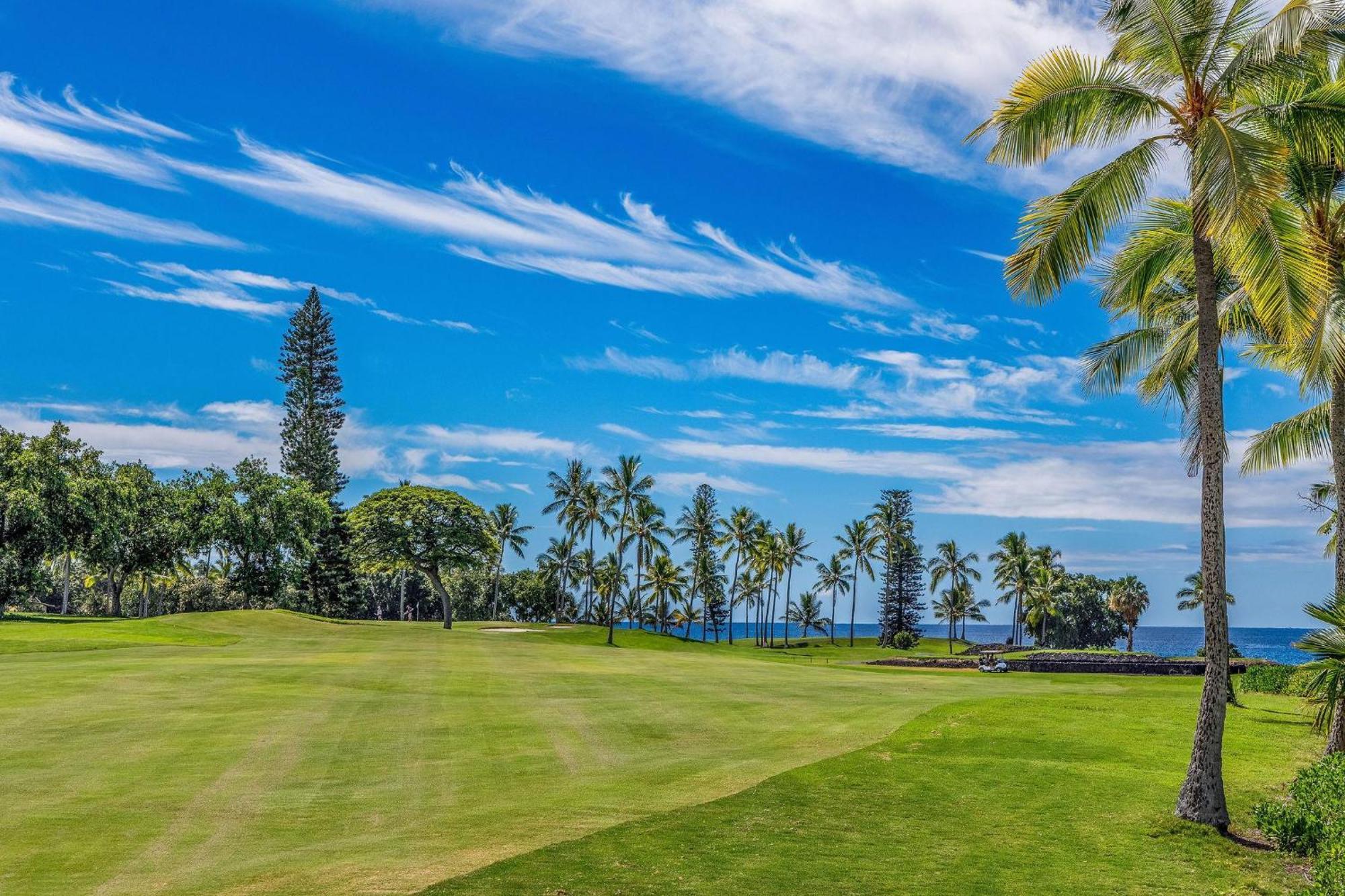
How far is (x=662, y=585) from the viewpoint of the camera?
11531cm

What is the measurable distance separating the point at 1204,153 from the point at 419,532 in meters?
64.9

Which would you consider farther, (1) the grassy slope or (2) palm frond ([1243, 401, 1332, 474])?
(2) palm frond ([1243, 401, 1332, 474])

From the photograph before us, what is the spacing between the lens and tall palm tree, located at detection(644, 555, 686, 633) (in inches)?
4542

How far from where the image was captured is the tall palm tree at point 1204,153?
15.2m

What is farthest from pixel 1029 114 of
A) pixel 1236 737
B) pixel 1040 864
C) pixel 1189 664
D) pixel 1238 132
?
pixel 1189 664

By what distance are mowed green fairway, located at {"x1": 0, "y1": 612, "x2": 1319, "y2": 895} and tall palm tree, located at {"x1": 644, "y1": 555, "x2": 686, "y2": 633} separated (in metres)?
83.8

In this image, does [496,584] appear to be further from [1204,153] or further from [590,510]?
[1204,153]

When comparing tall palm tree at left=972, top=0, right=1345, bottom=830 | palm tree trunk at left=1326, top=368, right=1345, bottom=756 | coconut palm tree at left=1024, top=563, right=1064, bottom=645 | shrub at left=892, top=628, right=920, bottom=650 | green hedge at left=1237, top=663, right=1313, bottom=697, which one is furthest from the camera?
coconut palm tree at left=1024, top=563, right=1064, bottom=645

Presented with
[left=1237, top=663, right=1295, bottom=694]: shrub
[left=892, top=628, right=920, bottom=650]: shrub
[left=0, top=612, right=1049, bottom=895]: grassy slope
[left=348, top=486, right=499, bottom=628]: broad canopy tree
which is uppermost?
[left=348, top=486, right=499, bottom=628]: broad canopy tree

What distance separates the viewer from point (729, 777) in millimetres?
17344

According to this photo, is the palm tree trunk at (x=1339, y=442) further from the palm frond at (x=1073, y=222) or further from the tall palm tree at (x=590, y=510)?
the tall palm tree at (x=590, y=510)

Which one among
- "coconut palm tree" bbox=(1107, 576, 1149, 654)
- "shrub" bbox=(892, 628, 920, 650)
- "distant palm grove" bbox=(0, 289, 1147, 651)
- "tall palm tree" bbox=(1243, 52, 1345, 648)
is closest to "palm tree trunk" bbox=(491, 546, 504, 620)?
"distant palm grove" bbox=(0, 289, 1147, 651)

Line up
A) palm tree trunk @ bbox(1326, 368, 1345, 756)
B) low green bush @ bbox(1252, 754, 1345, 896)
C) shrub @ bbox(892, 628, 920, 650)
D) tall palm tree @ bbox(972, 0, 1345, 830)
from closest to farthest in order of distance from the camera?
1. low green bush @ bbox(1252, 754, 1345, 896)
2. tall palm tree @ bbox(972, 0, 1345, 830)
3. palm tree trunk @ bbox(1326, 368, 1345, 756)
4. shrub @ bbox(892, 628, 920, 650)

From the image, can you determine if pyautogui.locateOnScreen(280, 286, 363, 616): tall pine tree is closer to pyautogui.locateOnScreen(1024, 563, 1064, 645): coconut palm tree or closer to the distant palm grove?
the distant palm grove
